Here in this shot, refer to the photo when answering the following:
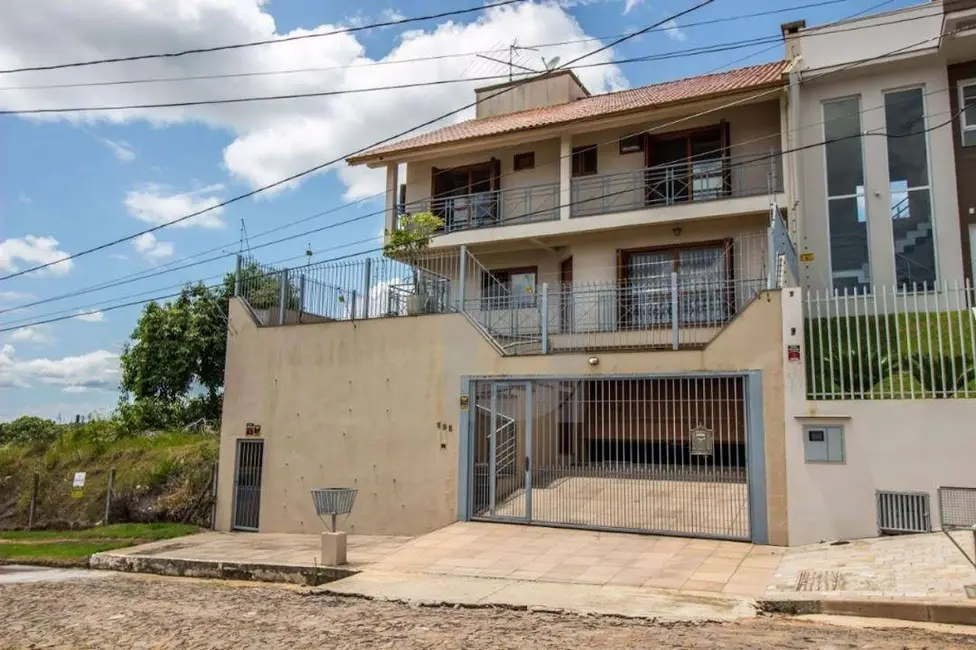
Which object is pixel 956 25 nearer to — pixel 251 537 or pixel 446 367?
pixel 446 367

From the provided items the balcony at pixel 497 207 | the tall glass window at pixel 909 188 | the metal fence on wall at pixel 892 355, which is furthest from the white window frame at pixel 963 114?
the balcony at pixel 497 207

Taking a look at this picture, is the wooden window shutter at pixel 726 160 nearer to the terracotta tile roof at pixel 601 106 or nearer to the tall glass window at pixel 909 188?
the terracotta tile roof at pixel 601 106

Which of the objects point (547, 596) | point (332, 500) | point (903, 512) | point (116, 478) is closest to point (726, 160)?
point (903, 512)

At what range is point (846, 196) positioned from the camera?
15086 millimetres

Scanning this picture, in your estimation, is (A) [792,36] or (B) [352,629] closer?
(B) [352,629]

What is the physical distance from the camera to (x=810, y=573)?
25.4ft

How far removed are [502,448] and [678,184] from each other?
8188 mm

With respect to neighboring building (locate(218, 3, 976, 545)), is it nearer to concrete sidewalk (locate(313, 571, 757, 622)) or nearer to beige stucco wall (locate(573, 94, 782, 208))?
beige stucco wall (locate(573, 94, 782, 208))

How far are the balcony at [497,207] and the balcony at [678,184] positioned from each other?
74 cm

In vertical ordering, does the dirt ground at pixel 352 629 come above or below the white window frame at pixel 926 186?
below

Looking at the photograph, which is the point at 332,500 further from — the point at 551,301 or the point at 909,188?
the point at 909,188

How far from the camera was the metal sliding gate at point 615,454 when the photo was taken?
1025 centimetres

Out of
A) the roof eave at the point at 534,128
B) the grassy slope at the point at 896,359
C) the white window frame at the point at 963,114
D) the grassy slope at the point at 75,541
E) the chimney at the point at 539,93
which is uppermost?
the chimney at the point at 539,93

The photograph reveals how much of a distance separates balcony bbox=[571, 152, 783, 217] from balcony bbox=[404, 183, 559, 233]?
0.74m
